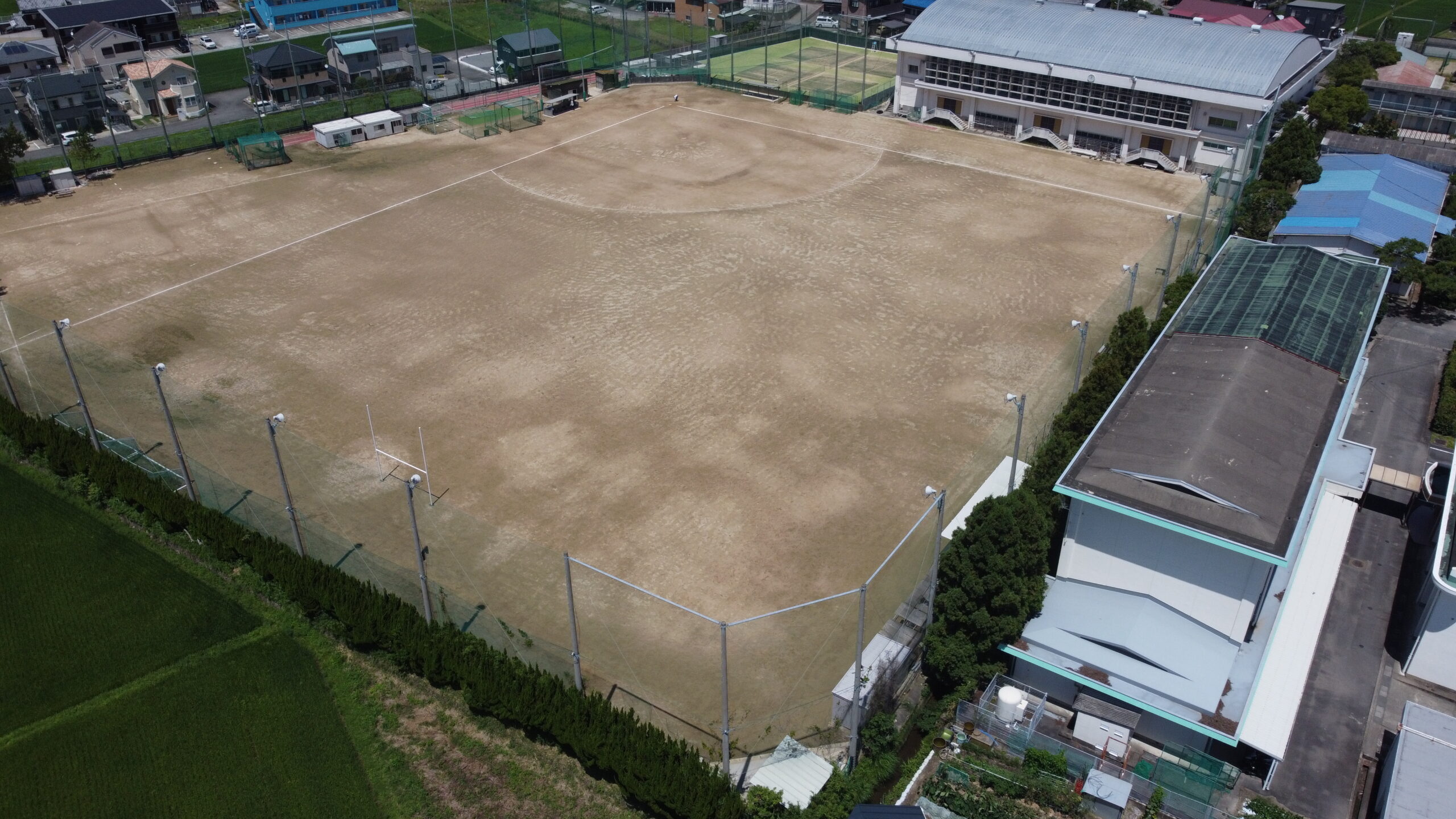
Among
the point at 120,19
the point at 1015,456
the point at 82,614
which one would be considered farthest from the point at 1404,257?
the point at 120,19

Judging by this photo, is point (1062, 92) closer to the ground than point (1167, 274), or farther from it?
farther from it

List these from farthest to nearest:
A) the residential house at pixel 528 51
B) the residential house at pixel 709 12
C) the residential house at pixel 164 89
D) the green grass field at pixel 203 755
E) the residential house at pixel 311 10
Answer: the residential house at pixel 311 10, the residential house at pixel 709 12, the residential house at pixel 528 51, the residential house at pixel 164 89, the green grass field at pixel 203 755

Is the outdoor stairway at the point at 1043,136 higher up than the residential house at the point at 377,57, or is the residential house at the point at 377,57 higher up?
the residential house at the point at 377,57

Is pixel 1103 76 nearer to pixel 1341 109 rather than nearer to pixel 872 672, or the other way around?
pixel 1341 109

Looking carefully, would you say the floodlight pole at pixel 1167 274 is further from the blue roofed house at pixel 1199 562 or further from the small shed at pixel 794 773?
the small shed at pixel 794 773

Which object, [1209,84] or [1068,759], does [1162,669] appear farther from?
[1209,84]

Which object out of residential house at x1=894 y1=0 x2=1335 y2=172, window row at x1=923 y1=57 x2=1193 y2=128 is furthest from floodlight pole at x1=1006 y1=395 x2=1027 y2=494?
window row at x1=923 y1=57 x2=1193 y2=128

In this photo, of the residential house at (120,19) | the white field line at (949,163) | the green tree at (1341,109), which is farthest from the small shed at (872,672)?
the residential house at (120,19)
